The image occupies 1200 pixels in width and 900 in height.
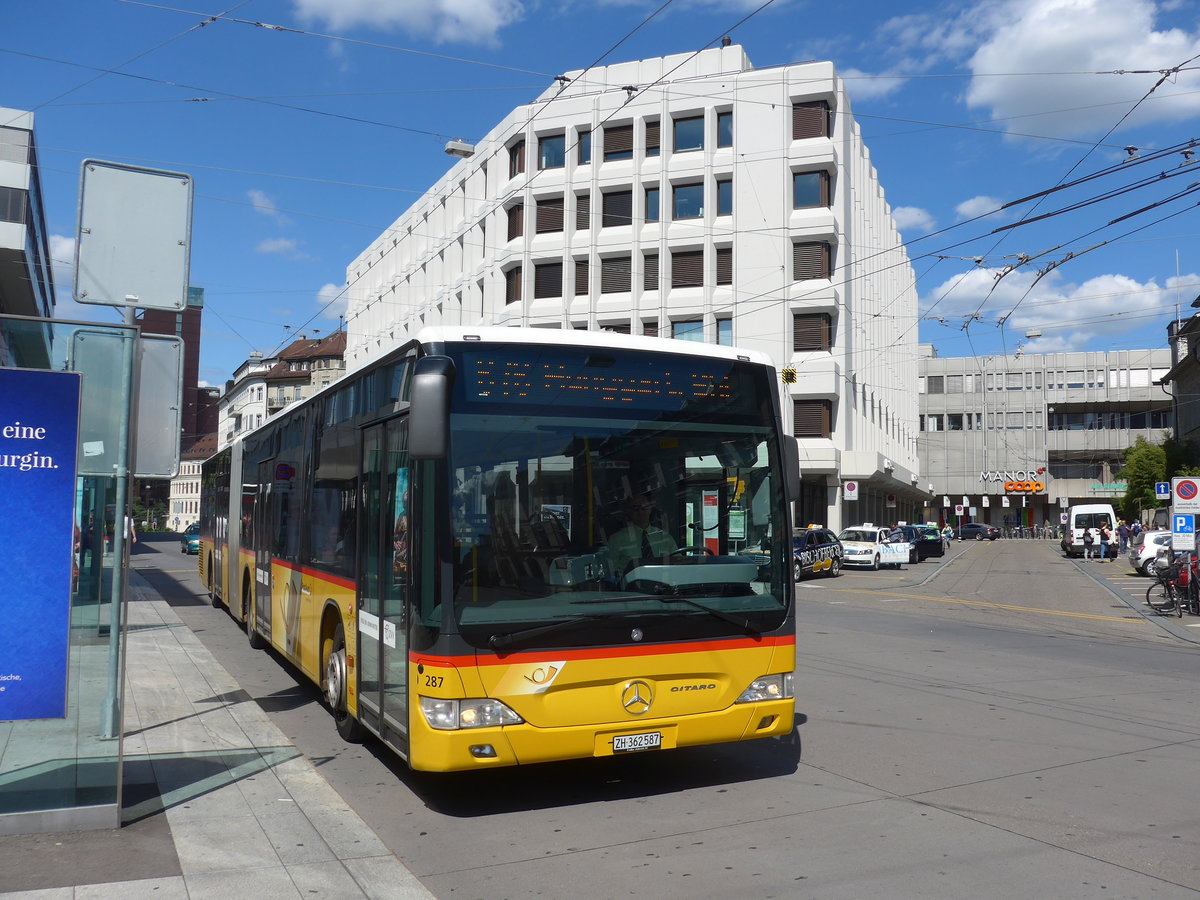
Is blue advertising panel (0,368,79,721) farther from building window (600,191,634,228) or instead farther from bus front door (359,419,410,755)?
building window (600,191,634,228)

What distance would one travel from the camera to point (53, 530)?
18.5 feet

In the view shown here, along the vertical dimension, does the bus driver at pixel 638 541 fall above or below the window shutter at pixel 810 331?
below

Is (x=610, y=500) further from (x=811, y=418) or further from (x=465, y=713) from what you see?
(x=811, y=418)

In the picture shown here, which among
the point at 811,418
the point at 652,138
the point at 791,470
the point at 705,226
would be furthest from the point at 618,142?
the point at 791,470

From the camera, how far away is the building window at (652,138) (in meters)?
47.4

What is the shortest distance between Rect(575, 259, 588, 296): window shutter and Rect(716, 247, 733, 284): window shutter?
6.05 meters

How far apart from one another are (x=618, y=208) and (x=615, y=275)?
9.53 ft

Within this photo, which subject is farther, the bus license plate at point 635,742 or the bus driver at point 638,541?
the bus driver at point 638,541

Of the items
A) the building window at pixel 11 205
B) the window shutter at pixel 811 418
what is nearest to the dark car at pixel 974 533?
the window shutter at pixel 811 418

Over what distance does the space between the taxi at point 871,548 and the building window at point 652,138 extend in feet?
60.1

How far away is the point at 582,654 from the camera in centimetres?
631

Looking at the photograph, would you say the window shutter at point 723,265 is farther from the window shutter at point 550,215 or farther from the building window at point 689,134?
the window shutter at point 550,215

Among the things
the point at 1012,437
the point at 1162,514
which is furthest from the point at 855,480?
the point at 1012,437

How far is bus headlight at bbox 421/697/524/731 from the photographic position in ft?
20.0
